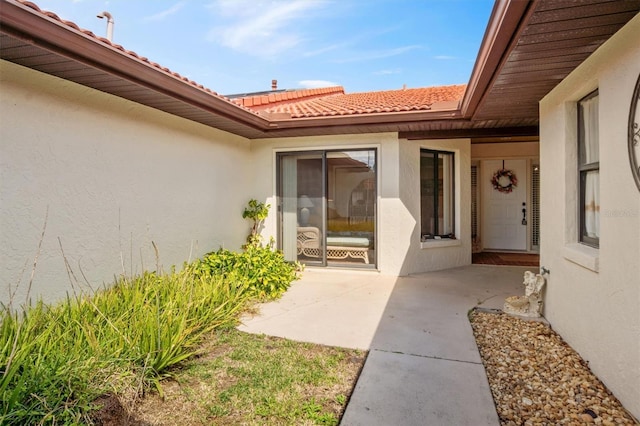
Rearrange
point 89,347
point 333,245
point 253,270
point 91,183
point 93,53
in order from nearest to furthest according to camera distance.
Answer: point 89,347, point 93,53, point 91,183, point 253,270, point 333,245

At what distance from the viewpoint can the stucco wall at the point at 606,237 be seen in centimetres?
259

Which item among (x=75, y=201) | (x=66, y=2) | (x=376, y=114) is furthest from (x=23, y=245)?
(x=376, y=114)

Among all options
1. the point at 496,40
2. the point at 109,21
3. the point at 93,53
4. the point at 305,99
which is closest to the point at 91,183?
the point at 93,53

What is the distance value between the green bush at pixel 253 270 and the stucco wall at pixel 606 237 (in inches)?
156

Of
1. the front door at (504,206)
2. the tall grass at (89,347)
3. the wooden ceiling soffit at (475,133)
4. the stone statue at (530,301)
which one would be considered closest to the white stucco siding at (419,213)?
the wooden ceiling soffit at (475,133)

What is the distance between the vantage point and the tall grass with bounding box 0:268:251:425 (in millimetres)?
2268

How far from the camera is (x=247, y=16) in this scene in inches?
279

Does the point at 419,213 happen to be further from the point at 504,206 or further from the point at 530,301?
the point at 504,206

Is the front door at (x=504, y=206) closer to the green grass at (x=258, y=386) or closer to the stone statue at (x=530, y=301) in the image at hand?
the stone statue at (x=530, y=301)

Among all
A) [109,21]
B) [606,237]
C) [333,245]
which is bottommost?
[333,245]

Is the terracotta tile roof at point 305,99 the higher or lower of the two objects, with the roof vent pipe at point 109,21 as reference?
lower

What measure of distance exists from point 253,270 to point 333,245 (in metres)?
2.29

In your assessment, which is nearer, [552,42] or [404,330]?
[552,42]

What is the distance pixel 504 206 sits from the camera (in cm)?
985
